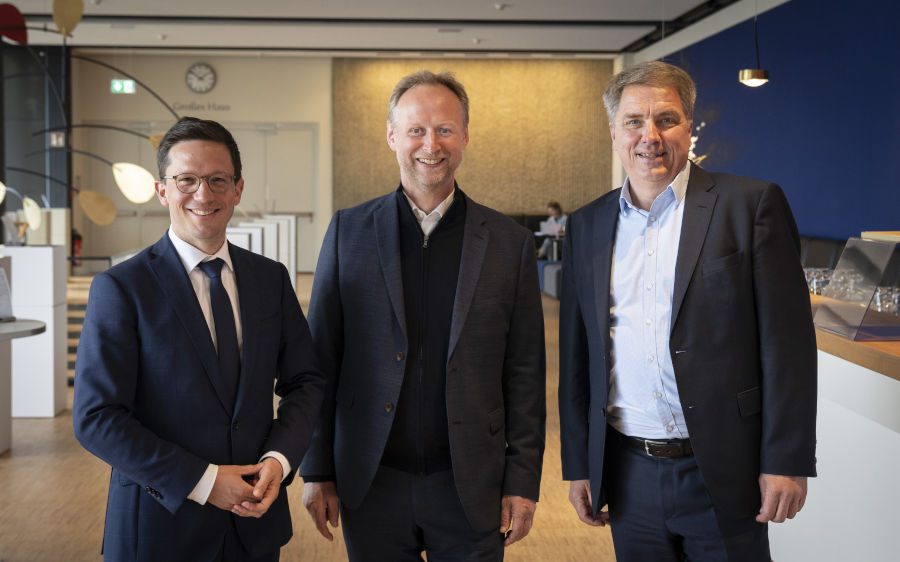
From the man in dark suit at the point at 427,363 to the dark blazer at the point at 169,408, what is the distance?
17 centimetres

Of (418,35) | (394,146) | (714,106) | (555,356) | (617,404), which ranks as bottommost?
(555,356)

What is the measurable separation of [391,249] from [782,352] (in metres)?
0.89

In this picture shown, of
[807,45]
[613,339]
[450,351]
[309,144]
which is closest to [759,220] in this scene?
[613,339]

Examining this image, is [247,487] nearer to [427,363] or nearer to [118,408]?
[118,408]

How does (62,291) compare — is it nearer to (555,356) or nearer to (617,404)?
(555,356)

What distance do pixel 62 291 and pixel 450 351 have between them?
5177mm

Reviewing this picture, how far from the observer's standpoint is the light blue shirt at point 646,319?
6.13 ft

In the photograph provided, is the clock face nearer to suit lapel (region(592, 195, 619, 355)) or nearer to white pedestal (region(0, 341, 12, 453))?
white pedestal (region(0, 341, 12, 453))

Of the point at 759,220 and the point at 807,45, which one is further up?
the point at 807,45

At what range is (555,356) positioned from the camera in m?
8.28

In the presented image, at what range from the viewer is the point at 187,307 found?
5.57 ft

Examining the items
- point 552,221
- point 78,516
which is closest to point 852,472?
point 78,516

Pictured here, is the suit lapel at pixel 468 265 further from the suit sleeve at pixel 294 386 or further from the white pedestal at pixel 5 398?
the white pedestal at pixel 5 398

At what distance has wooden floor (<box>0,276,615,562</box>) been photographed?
3742 mm
